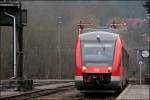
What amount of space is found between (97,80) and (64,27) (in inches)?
1750

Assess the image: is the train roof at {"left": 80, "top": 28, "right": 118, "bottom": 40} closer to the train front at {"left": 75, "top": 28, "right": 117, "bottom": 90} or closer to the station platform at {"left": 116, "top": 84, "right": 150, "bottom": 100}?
the train front at {"left": 75, "top": 28, "right": 117, "bottom": 90}

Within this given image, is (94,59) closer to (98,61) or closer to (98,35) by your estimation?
(98,61)

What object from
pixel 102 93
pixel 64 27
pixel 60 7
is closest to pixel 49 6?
pixel 60 7

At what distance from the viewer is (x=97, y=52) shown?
2283 cm

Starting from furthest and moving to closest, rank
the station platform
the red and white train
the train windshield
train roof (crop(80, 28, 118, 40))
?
train roof (crop(80, 28, 118, 40)) < the train windshield < the red and white train < the station platform

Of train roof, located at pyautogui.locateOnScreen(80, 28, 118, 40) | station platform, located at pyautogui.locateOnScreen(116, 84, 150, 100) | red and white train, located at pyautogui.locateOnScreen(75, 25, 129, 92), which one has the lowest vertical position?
station platform, located at pyautogui.locateOnScreen(116, 84, 150, 100)

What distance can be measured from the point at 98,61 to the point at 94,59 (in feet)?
0.68

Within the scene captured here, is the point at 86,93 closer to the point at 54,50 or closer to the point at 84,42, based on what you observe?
the point at 84,42

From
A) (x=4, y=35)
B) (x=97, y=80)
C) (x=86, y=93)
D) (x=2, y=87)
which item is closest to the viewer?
(x=97, y=80)

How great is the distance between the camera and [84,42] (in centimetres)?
2300

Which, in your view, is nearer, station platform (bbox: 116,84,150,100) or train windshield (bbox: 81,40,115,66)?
station platform (bbox: 116,84,150,100)

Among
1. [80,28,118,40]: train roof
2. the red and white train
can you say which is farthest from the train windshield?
[80,28,118,40]: train roof

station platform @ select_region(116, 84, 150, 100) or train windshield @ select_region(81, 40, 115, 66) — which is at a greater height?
train windshield @ select_region(81, 40, 115, 66)

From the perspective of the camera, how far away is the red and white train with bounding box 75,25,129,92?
73.2 feet
